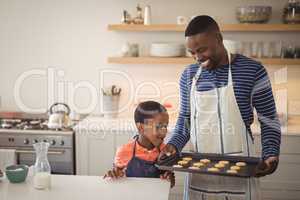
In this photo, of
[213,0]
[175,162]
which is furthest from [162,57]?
[175,162]

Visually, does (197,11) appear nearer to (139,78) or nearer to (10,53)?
(139,78)

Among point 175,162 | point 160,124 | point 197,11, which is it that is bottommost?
point 175,162

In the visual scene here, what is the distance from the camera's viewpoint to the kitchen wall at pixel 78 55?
12.9 feet

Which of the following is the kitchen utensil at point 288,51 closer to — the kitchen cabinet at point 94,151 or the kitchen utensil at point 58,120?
the kitchen cabinet at point 94,151

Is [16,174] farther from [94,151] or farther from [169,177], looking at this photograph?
[94,151]

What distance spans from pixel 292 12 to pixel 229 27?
515mm

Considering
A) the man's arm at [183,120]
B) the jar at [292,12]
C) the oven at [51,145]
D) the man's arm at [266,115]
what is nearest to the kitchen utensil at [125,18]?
the oven at [51,145]

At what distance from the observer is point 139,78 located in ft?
13.2

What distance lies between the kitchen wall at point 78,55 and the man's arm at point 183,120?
1.78 meters

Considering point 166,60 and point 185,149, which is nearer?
point 185,149

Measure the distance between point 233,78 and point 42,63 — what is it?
8.21 feet

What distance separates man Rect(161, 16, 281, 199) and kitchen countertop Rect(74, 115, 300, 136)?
135 cm

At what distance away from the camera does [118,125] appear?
3668 millimetres

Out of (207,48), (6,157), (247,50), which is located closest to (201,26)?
(207,48)
